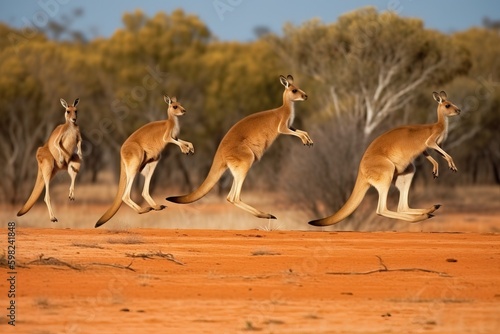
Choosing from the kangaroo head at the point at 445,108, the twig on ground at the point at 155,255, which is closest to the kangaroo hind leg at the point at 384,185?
the kangaroo head at the point at 445,108

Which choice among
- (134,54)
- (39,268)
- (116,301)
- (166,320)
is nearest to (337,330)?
(166,320)

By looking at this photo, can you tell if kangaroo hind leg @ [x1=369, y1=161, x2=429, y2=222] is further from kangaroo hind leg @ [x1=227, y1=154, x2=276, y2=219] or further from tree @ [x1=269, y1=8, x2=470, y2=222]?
tree @ [x1=269, y1=8, x2=470, y2=222]

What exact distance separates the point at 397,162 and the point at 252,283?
A: 316cm

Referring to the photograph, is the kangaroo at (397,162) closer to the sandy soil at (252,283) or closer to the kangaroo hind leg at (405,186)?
the kangaroo hind leg at (405,186)

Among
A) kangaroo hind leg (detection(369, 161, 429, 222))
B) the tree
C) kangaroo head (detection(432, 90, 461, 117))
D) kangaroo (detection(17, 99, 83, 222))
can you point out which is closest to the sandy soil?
kangaroo hind leg (detection(369, 161, 429, 222))

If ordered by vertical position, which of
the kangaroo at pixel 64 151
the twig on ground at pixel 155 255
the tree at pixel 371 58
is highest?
the tree at pixel 371 58

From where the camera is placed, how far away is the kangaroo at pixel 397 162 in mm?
12712

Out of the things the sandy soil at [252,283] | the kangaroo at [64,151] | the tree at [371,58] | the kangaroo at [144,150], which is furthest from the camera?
the tree at [371,58]

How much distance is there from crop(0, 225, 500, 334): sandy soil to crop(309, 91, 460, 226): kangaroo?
457 millimetres

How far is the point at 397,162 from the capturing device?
42.4ft

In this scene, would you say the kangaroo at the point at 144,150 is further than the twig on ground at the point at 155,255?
Yes

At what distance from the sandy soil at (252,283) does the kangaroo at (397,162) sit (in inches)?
18.0

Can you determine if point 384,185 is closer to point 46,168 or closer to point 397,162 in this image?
point 397,162
